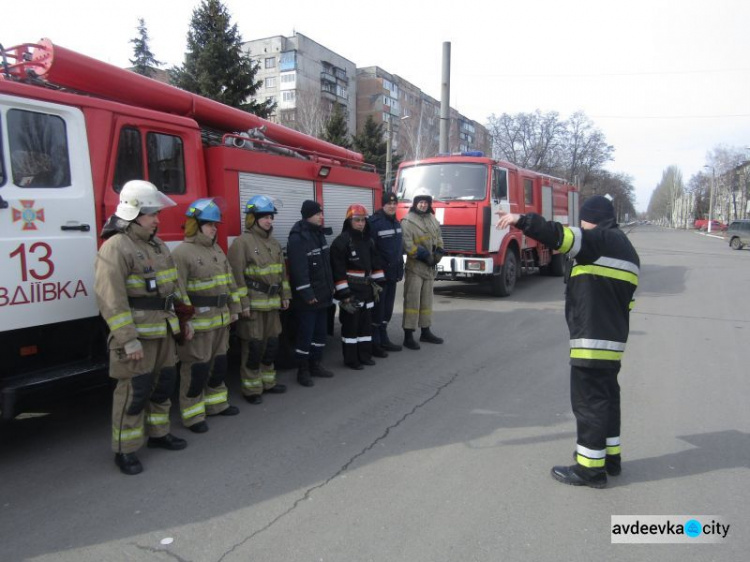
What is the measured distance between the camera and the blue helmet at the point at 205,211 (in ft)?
12.9

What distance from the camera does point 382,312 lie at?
631 centimetres

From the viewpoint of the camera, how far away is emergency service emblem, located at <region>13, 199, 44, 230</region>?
3301mm

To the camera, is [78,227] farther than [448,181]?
No

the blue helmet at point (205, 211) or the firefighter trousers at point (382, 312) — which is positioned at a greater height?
the blue helmet at point (205, 211)

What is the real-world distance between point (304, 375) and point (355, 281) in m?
1.19

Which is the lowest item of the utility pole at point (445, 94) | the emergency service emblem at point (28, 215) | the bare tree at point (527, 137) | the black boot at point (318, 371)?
the black boot at point (318, 371)

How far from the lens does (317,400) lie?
15.8 ft

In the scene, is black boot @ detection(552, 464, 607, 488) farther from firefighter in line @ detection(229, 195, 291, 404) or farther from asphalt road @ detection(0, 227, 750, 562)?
firefighter in line @ detection(229, 195, 291, 404)

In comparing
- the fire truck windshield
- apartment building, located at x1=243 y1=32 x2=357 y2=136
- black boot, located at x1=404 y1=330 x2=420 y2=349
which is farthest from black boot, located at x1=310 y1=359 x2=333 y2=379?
apartment building, located at x1=243 y1=32 x2=357 y2=136

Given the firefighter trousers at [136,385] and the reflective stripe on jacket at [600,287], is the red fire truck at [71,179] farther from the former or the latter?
the reflective stripe on jacket at [600,287]

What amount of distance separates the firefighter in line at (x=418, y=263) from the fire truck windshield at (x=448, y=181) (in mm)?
3412

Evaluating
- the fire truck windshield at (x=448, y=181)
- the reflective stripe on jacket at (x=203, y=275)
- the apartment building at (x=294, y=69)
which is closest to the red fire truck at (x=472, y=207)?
the fire truck windshield at (x=448, y=181)

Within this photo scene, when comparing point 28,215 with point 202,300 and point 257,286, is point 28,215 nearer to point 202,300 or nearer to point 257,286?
point 202,300
